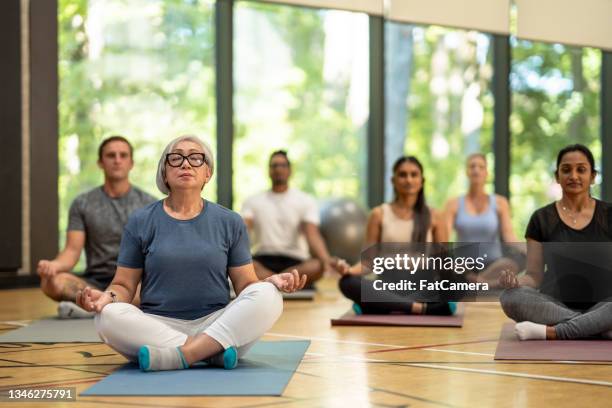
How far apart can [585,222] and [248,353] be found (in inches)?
62.7

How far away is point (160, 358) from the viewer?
3133mm

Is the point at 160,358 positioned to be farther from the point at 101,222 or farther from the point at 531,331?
the point at 101,222

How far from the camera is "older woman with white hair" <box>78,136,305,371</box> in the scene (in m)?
3.16

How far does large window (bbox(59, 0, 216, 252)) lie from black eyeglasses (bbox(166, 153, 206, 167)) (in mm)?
4485

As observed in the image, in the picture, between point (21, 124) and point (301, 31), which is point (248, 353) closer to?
point (21, 124)

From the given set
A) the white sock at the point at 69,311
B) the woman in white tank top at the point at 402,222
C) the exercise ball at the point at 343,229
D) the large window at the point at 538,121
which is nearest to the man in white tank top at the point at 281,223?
the woman in white tank top at the point at 402,222

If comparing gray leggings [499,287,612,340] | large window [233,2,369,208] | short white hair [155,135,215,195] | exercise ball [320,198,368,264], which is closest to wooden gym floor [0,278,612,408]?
gray leggings [499,287,612,340]

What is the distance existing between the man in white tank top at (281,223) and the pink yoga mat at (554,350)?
2.53m

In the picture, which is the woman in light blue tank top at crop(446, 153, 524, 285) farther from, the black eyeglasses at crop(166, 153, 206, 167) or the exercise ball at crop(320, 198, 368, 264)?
the black eyeglasses at crop(166, 153, 206, 167)

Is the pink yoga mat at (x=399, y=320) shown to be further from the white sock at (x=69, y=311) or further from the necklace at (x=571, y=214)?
the white sock at (x=69, y=311)

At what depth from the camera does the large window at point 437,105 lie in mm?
8984

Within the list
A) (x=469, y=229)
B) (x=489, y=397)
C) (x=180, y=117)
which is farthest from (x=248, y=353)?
(x=180, y=117)

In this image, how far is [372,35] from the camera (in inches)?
354

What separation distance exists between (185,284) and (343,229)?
4.73 metres
